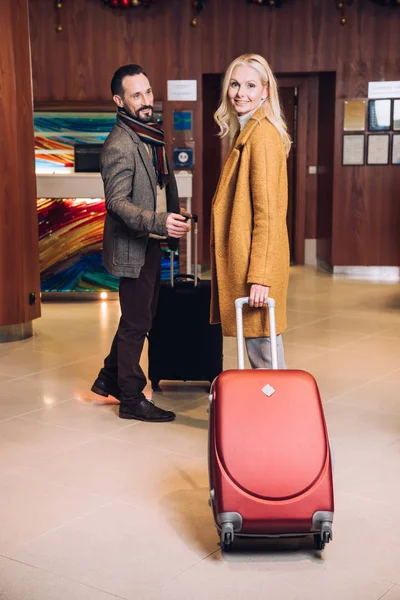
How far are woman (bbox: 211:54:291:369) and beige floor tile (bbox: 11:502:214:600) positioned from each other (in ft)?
2.49

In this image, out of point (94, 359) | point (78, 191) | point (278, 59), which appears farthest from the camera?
point (278, 59)

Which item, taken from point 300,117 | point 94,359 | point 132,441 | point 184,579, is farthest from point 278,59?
point 184,579

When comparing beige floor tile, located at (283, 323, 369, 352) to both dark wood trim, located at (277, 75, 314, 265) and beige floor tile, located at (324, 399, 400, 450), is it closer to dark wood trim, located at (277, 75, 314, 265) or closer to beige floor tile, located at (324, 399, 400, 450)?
beige floor tile, located at (324, 399, 400, 450)

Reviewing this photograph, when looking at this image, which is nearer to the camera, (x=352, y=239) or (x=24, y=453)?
(x=24, y=453)

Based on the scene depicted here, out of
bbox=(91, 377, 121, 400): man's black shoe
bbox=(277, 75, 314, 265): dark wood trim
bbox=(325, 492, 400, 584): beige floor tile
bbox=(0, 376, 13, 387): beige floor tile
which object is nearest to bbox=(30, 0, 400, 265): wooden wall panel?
bbox=(277, 75, 314, 265): dark wood trim

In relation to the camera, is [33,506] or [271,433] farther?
[33,506]

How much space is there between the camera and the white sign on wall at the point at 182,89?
8852mm

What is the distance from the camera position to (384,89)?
8750mm

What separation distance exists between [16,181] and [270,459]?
3795mm

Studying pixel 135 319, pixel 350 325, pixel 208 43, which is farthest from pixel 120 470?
pixel 208 43

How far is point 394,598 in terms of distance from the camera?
2340mm

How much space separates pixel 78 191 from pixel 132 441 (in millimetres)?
4047

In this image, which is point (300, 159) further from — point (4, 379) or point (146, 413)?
point (146, 413)

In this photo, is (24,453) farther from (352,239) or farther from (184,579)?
(352,239)
